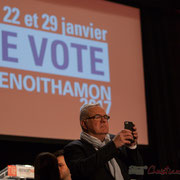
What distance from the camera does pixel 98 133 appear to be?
2.45 metres

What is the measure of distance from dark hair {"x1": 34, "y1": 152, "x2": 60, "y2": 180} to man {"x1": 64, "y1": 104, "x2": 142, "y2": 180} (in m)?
0.10

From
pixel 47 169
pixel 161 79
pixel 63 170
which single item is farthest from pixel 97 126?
pixel 161 79

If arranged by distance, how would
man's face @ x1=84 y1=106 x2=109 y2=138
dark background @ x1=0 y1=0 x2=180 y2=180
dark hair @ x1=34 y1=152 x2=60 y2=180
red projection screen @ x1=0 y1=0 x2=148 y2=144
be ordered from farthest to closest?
dark background @ x1=0 y1=0 x2=180 y2=180 < red projection screen @ x1=0 y1=0 x2=148 y2=144 < man's face @ x1=84 y1=106 x2=109 y2=138 < dark hair @ x1=34 y1=152 x2=60 y2=180

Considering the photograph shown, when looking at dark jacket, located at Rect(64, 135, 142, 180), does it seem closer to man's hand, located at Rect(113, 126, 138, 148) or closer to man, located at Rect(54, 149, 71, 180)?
man's hand, located at Rect(113, 126, 138, 148)

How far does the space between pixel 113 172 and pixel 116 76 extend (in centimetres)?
316

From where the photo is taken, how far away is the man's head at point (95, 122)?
245 centimetres

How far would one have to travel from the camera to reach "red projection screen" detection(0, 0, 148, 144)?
15.6 ft

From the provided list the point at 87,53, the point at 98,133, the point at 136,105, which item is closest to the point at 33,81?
the point at 87,53

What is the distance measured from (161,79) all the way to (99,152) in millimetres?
3780

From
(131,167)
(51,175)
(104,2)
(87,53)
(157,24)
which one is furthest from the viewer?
(157,24)

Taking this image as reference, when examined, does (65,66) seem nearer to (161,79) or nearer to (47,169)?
(161,79)

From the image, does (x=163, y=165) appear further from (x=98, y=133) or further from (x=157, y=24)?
(x=98, y=133)

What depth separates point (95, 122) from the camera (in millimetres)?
2457

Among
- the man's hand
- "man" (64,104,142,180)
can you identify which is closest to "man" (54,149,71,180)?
"man" (64,104,142,180)
